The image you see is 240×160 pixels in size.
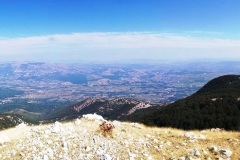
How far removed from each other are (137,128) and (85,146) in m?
8.68

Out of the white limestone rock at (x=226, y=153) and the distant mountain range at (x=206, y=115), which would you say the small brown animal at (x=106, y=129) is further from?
the distant mountain range at (x=206, y=115)

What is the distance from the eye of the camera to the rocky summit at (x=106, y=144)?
22453mm

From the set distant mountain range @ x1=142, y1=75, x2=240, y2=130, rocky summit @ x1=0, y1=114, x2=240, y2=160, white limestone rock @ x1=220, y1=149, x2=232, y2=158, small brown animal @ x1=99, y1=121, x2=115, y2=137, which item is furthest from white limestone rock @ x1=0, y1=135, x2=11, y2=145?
distant mountain range @ x1=142, y1=75, x2=240, y2=130

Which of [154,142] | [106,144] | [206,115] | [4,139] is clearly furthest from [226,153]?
[206,115]

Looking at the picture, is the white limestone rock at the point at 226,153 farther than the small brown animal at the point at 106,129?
No

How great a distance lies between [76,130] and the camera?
26703mm

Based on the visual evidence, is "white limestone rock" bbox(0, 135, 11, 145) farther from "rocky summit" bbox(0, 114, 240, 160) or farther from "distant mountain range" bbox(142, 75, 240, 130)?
"distant mountain range" bbox(142, 75, 240, 130)

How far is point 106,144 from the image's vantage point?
24.3 m

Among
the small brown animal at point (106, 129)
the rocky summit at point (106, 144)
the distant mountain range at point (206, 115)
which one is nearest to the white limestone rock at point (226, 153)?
the rocky summit at point (106, 144)

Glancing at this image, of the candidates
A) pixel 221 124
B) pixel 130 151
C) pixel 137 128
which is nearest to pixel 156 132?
pixel 137 128

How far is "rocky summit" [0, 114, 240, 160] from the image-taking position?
2245 centimetres

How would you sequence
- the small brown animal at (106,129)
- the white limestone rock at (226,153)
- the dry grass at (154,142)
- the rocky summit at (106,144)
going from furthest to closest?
the small brown animal at (106,129), the white limestone rock at (226,153), the dry grass at (154,142), the rocky summit at (106,144)

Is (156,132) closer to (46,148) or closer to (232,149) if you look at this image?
(232,149)

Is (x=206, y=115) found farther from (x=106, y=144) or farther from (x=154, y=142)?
(x=106, y=144)
